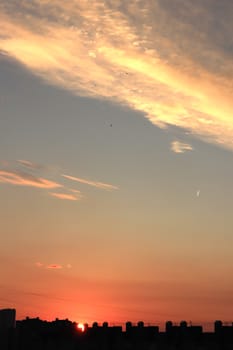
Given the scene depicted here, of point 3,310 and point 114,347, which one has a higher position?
point 3,310

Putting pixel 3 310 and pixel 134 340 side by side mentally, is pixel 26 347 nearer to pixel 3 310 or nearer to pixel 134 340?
pixel 3 310

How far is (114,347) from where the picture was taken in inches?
1577

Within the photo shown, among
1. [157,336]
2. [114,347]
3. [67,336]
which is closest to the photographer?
[157,336]

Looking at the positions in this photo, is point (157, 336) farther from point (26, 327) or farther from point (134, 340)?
point (26, 327)

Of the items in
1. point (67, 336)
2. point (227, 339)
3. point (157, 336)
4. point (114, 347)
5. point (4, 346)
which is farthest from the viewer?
point (4, 346)

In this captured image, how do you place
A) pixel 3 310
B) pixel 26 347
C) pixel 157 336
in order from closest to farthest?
pixel 157 336
pixel 26 347
pixel 3 310

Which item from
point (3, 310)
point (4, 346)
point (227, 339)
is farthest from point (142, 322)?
point (3, 310)

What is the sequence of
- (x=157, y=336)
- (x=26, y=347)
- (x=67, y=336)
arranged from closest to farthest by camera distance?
(x=157, y=336) < (x=67, y=336) < (x=26, y=347)

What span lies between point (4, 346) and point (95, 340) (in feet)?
40.3

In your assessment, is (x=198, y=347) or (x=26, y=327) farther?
(x=26, y=327)

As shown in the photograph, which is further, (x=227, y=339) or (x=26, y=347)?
(x=26, y=347)

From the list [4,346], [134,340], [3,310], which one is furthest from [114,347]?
[3,310]

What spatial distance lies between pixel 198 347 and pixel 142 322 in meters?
4.81

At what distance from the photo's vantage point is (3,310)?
186ft
